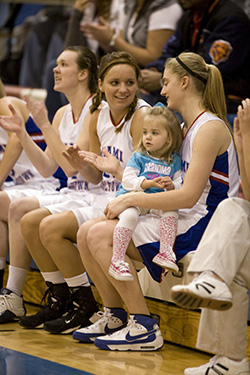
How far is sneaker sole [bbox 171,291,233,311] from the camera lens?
2.22 m

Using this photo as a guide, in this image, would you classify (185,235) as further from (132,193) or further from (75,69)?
Answer: (75,69)

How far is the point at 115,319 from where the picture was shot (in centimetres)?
290

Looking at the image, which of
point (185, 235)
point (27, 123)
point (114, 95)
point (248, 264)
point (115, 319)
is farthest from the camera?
point (27, 123)

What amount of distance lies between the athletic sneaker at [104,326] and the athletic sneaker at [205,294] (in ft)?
2.32

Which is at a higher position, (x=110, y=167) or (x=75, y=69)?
(x=75, y=69)

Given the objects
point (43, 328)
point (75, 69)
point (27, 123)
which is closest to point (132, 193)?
point (43, 328)

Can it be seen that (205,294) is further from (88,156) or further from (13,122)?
(13,122)

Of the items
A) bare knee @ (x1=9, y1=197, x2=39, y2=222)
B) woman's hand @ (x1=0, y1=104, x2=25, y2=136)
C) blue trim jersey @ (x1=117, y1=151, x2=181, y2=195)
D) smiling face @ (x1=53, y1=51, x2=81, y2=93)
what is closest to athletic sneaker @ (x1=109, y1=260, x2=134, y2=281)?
blue trim jersey @ (x1=117, y1=151, x2=181, y2=195)

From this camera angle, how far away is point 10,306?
3227 millimetres

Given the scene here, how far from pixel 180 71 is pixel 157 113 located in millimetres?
198

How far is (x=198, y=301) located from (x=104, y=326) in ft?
2.53

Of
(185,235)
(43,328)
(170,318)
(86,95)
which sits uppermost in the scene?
(86,95)

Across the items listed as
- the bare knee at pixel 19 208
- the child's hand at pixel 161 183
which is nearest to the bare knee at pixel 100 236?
the child's hand at pixel 161 183

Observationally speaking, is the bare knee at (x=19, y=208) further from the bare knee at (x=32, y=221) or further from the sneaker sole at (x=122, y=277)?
the sneaker sole at (x=122, y=277)
